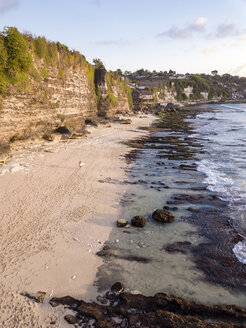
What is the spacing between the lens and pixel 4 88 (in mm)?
15461

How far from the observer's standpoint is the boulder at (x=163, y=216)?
350 inches

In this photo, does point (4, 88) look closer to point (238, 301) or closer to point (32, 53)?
point (32, 53)

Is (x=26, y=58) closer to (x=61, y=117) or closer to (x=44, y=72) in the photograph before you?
(x=44, y=72)

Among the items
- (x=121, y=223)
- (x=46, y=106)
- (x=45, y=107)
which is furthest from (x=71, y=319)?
(x=46, y=106)

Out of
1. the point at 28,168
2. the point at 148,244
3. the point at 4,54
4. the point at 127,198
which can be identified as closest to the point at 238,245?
the point at 148,244

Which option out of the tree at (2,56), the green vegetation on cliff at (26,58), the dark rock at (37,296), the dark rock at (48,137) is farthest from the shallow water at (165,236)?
the tree at (2,56)

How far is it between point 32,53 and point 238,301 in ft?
74.1

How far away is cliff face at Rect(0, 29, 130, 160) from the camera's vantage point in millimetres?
16531

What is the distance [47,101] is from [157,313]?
2105cm

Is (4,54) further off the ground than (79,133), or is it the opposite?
(4,54)

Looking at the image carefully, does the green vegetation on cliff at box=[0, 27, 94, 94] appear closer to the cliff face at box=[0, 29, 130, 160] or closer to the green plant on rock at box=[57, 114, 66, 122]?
the cliff face at box=[0, 29, 130, 160]

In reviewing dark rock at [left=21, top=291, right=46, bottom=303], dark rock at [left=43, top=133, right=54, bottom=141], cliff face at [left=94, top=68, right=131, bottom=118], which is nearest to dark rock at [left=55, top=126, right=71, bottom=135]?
dark rock at [left=43, top=133, right=54, bottom=141]

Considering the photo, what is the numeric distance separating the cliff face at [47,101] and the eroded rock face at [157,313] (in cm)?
1286

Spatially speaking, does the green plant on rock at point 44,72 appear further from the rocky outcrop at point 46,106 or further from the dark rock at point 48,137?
the dark rock at point 48,137
